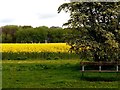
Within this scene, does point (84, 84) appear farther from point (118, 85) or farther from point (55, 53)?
point (55, 53)

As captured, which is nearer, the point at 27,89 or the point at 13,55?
the point at 27,89

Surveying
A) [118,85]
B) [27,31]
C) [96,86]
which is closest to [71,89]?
[96,86]

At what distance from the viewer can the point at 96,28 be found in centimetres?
1895

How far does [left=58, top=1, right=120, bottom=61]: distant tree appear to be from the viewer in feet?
60.8

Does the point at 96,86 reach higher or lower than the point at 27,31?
lower

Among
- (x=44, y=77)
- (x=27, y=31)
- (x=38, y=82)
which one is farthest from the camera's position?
(x=27, y=31)

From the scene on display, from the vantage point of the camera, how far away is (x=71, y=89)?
1184 centimetres

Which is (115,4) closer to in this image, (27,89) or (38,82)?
(38,82)

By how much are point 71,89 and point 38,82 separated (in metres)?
2.30

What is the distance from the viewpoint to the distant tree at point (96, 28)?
1853cm

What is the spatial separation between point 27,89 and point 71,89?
147cm

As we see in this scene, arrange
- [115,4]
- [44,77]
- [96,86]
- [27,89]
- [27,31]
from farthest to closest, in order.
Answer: [27,31]
[115,4]
[44,77]
[96,86]
[27,89]

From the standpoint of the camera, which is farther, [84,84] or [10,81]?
[10,81]

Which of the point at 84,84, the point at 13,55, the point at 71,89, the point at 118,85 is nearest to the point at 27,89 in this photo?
the point at 71,89
